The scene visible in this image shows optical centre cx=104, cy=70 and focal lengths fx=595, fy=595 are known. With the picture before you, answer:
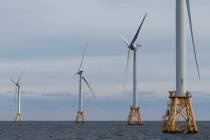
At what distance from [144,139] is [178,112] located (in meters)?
12.9

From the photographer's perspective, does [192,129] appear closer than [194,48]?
No

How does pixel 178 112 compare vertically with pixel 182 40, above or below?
below

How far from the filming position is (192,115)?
11644 centimetres

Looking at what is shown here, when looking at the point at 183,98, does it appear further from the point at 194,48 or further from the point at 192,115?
the point at 194,48

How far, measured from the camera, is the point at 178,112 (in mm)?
116188

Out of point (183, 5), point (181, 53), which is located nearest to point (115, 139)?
point (181, 53)

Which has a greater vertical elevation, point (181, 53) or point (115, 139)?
point (181, 53)

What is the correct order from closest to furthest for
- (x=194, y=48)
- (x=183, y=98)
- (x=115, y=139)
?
(x=194, y=48)
(x=183, y=98)
(x=115, y=139)

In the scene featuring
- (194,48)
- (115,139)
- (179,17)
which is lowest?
(115,139)

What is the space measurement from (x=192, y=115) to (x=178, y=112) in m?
2.85

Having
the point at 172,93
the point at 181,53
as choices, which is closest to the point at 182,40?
the point at 181,53

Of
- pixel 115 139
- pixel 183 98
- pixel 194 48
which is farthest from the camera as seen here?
pixel 115 139

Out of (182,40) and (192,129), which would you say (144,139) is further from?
(182,40)

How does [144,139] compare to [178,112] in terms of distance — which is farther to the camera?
[144,139]
